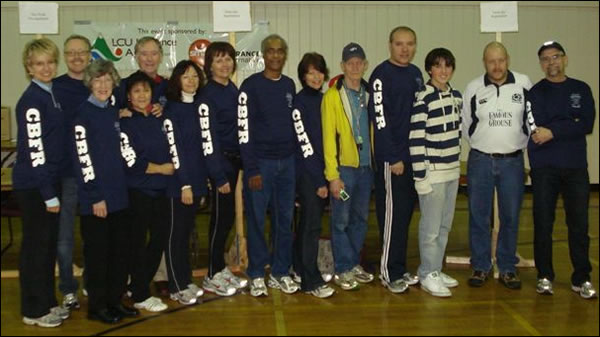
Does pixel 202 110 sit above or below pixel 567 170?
above

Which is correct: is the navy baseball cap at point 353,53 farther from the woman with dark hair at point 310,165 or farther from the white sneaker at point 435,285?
the white sneaker at point 435,285

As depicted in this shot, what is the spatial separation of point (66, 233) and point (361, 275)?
1954mm

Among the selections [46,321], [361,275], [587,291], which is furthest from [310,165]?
[587,291]

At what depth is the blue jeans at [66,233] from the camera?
367cm

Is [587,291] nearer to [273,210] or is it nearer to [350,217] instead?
[350,217]

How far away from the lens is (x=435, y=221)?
13.4ft

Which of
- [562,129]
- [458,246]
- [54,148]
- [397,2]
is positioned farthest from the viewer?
[397,2]

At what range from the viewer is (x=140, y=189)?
145 inches

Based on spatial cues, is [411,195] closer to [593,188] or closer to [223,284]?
[223,284]

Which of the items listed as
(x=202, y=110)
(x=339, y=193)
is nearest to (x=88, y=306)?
(x=202, y=110)

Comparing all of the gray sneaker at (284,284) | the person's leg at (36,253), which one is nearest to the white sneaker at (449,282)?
the gray sneaker at (284,284)

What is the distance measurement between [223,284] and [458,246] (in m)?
2.41

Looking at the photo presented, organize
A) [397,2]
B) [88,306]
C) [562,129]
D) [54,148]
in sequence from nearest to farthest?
[54,148]
[88,306]
[562,129]
[397,2]

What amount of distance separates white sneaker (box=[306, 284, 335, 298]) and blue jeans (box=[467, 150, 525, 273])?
107cm
